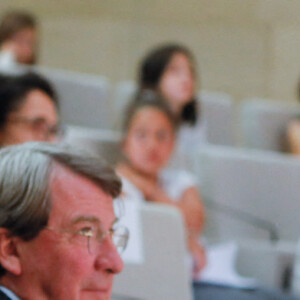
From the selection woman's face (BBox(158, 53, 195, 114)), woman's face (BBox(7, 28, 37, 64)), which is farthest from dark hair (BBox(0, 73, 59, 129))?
woman's face (BBox(7, 28, 37, 64))

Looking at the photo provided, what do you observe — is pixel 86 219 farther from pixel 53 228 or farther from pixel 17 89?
pixel 17 89

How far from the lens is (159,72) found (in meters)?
4.62

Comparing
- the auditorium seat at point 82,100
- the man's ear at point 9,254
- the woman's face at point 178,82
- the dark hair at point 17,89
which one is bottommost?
the man's ear at point 9,254

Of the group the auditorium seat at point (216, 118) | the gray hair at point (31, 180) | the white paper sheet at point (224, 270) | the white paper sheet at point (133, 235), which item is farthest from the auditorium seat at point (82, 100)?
the gray hair at point (31, 180)

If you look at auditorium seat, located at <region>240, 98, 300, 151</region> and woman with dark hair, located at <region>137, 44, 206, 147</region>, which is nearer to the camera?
woman with dark hair, located at <region>137, 44, 206, 147</region>

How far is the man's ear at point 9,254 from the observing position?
1.27 m

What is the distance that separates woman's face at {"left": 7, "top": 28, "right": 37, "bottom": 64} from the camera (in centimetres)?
508

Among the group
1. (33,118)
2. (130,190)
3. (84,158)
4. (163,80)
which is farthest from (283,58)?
(84,158)

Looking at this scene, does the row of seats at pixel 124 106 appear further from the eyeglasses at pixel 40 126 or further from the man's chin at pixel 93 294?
the man's chin at pixel 93 294

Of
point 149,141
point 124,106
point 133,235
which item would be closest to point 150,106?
point 149,141

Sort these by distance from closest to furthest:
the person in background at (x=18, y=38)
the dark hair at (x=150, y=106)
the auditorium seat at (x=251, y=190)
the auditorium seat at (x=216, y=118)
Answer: the dark hair at (x=150, y=106)
the auditorium seat at (x=251, y=190)
the auditorium seat at (x=216, y=118)
the person in background at (x=18, y=38)

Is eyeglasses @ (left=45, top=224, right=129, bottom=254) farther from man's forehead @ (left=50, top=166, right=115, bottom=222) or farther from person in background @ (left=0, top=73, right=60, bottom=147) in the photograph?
person in background @ (left=0, top=73, right=60, bottom=147)

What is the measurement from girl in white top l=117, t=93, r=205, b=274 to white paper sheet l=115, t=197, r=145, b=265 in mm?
906

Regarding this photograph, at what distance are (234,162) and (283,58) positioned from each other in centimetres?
299
